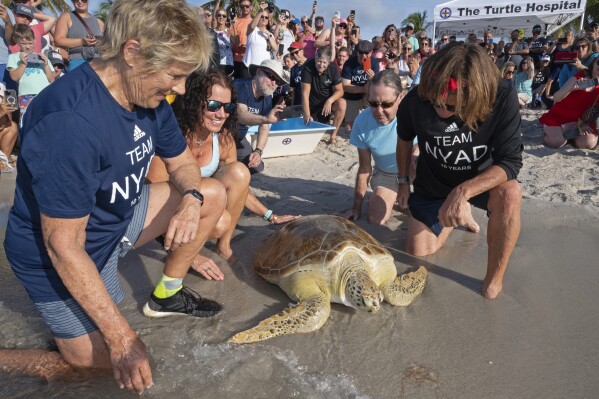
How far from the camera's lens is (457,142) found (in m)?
2.54

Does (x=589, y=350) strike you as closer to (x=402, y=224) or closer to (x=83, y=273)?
(x=402, y=224)

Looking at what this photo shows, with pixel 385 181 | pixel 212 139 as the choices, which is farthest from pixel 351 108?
pixel 212 139

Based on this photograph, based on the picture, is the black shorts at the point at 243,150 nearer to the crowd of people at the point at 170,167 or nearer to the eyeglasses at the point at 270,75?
the crowd of people at the point at 170,167

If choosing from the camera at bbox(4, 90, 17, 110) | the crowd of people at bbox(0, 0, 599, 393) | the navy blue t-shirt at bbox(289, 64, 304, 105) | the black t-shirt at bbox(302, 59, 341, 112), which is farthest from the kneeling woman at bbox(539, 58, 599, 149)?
the camera at bbox(4, 90, 17, 110)

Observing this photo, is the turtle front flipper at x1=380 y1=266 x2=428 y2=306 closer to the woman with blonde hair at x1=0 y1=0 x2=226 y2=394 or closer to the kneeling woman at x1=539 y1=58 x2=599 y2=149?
the woman with blonde hair at x1=0 y1=0 x2=226 y2=394

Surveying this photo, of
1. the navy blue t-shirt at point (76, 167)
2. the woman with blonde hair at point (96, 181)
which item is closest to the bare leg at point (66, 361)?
the woman with blonde hair at point (96, 181)

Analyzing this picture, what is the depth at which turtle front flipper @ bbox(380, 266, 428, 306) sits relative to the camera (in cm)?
238

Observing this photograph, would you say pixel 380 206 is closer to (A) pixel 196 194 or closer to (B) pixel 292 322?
(B) pixel 292 322

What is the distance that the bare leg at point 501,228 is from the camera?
237cm

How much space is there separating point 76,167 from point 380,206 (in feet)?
8.18

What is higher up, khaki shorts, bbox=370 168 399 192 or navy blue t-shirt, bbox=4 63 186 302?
navy blue t-shirt, bbox=4 63 186 302

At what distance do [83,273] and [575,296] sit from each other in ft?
8.09

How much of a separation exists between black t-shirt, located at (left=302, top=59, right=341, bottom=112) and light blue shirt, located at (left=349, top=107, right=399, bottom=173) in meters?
3.00

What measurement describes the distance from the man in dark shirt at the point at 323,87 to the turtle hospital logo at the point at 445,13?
7915 millimetres
